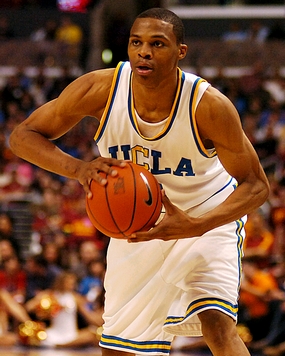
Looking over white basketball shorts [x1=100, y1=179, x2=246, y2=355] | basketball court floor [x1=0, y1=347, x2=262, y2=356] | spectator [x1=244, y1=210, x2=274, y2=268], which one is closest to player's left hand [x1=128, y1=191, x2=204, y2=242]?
white basketball shorts [x1=100, y1=179, x2=246, y2=355]

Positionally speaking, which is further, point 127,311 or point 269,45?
point 269,45

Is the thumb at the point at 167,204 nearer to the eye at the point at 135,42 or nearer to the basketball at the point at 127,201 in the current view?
the basketball at the point at 127,201

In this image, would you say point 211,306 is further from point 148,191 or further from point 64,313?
point 64,313

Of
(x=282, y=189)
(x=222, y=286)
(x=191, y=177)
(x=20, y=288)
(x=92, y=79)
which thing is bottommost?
Result: (x=20, y=288)

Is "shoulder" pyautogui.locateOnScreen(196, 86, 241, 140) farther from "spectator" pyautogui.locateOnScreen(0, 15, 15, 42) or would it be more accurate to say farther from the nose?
"spectator" pyautogui.locateOnScreen(0, 15, 15, 42)

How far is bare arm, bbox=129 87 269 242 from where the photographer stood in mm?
3416

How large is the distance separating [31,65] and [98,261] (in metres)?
7.73

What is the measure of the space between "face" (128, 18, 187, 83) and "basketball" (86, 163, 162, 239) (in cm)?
47

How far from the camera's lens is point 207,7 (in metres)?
15.8

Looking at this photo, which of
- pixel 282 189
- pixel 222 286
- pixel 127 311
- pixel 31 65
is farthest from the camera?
pixel 31 65

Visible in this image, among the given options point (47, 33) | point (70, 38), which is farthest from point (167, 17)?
point (47, 33)

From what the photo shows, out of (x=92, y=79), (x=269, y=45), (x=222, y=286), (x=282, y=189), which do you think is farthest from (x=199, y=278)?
(x=269, y=45)

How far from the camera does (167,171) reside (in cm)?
367

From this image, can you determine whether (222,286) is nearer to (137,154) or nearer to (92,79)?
(137,154)
